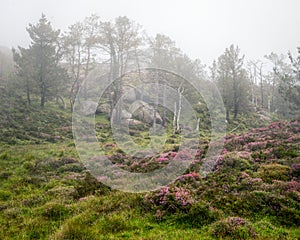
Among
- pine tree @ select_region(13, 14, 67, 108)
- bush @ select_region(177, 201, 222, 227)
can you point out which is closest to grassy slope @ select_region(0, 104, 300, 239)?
bush @ select_region(177, 201, 222, 227)

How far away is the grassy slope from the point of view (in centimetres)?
606

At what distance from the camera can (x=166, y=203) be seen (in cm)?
749

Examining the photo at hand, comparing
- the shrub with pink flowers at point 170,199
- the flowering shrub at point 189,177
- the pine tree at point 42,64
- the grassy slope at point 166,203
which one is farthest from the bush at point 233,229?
Result: the pine tree at point 42,64

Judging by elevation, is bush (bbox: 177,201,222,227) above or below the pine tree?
below

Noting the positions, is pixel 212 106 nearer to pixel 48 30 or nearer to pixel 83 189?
pixel 48 30

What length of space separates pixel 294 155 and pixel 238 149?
3382mm

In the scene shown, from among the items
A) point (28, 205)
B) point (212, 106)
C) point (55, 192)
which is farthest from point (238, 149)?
point (212, 106)

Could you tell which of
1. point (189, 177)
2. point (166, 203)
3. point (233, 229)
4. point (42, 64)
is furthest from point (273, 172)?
point (42, 64)

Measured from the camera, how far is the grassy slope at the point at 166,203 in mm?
6062

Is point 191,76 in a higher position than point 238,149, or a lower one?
higher

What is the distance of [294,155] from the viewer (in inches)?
443

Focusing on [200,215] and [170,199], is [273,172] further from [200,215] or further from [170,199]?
[170,199]

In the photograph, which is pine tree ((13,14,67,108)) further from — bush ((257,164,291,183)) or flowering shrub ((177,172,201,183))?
bush ((257,164,291,183))

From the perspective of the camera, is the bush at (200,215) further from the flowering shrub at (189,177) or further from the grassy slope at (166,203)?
the flowering shrub at (189,177)
